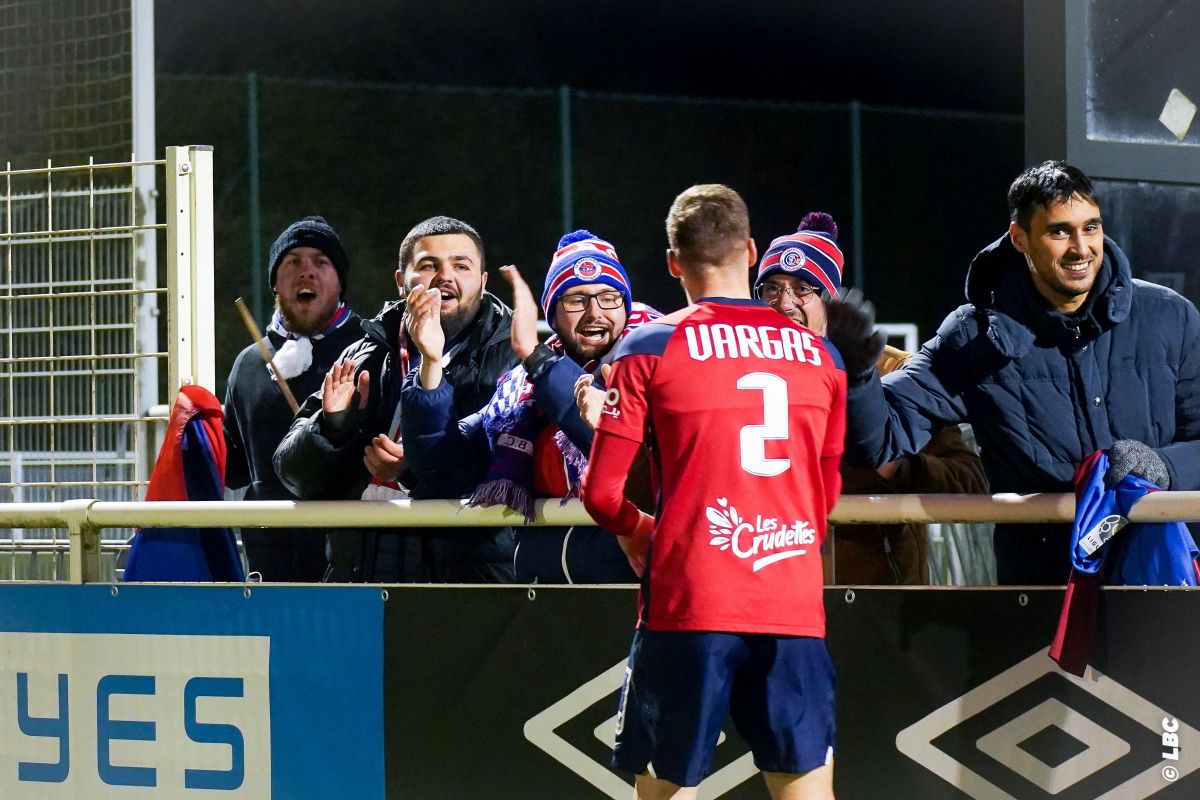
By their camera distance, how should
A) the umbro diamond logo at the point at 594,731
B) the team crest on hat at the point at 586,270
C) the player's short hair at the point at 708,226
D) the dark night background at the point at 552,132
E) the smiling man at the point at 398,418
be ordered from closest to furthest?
the player's short hair at the point at 708,226, the umbro diamond logo at the point at 594,731, the team crest on hat at the point at 586,270, the smiling man at the point at 398,418, the dark night background at the point at 552,132

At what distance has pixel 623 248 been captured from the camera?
37.8 feet

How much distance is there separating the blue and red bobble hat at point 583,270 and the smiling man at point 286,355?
1.03m

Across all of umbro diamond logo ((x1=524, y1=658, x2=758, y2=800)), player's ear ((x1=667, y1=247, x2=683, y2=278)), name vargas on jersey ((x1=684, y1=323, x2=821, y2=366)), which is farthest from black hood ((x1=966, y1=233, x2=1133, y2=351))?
umbro diamond logo ((x1=524, y1=658, x2=758, y2=800))

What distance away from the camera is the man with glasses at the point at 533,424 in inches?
148

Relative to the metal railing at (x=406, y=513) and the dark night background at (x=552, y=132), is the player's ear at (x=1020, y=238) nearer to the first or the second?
the metal railing at (x=406, y=513)

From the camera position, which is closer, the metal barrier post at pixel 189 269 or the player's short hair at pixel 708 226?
the player's short hair at pixel 708 226

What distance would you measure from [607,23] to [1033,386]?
9.97 meters

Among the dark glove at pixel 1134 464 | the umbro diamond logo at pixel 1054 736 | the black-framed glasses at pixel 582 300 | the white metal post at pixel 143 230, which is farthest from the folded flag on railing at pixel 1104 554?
the white metal post at pixel 143 230

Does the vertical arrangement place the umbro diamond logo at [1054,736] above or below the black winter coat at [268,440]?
below

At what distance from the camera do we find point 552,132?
36.9 ft

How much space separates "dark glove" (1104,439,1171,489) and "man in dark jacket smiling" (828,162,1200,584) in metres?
0.03

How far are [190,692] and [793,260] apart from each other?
78.4 inches

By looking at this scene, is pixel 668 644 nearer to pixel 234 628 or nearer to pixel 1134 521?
pixel 1134 521

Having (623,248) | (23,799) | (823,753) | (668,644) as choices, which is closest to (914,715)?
(823,753)
